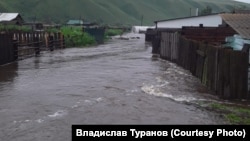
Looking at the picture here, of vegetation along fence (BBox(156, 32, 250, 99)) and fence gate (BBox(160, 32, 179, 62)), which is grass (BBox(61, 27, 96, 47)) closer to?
fence gate (BBox(160, 32, 179, 62))

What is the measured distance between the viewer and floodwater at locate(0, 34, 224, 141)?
12000 millimetres

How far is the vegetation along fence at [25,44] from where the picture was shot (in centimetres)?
2702

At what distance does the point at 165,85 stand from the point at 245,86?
172 inches

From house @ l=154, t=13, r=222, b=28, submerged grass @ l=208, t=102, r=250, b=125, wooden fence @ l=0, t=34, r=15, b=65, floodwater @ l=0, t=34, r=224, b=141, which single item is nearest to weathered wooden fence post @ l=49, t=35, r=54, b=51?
wooden fence @ l=0, t=34, r=15, b=65

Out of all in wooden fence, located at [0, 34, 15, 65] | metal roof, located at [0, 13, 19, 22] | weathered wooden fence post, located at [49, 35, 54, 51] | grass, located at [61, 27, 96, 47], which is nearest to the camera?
wooden fence, located at [0, 34, 15, 65]

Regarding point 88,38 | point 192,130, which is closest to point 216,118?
point 192,130

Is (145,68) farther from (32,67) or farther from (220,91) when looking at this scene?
(220,91)

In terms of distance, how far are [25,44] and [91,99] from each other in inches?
782

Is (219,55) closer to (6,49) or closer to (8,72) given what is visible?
(8,72)

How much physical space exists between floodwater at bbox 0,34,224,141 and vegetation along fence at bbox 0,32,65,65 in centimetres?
315

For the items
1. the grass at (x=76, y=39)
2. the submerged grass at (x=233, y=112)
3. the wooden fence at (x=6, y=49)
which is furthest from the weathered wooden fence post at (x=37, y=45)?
the submerged grass at (x=233, y=112)

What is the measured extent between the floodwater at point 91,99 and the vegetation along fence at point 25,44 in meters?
3.15

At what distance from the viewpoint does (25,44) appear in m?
33.8

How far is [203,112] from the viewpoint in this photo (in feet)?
43.8
